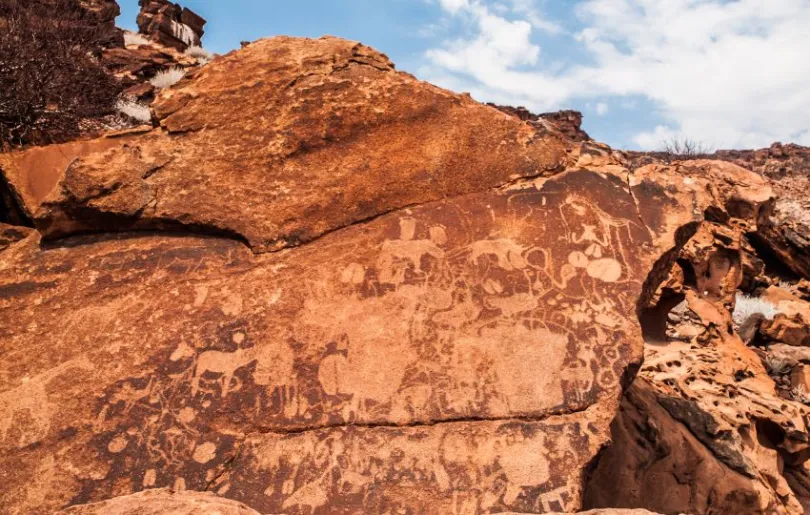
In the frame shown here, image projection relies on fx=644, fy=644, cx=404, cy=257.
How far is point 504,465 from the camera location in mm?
2543

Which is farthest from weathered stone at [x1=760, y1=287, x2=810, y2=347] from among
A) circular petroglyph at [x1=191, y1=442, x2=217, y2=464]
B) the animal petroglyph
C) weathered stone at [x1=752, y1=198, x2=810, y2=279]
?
circular petroglyph at [x1=191, y1=442, x2=217, y2=464]

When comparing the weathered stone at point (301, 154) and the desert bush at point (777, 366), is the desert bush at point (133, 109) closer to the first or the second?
the weathered stone at point (301, 154)

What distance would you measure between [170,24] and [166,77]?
231 inches

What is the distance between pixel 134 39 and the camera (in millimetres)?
15391

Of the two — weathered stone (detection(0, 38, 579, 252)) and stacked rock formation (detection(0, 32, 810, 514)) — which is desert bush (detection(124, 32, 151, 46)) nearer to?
stacked rock formation (detection(0, 32, 810, 514))

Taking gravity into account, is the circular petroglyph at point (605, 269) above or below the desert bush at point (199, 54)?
below

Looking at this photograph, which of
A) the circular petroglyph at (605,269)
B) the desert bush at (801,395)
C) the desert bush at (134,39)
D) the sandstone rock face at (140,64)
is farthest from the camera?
the desert bush at (134,39)

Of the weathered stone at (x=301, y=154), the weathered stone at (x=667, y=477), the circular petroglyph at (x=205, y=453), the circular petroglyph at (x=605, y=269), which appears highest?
the weathered stone at (x=301, y=154)

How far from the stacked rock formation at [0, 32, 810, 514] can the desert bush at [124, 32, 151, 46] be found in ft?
40.8

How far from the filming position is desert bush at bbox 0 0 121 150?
22.9 feet

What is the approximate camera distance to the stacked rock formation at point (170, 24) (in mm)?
16469

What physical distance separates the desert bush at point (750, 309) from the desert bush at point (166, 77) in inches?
376

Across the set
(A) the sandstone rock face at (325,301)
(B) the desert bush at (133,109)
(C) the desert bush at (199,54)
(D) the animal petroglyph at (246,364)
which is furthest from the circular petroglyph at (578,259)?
(C) the desert bush at (199,54)

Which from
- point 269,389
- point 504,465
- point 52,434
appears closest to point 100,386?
point 52,434
